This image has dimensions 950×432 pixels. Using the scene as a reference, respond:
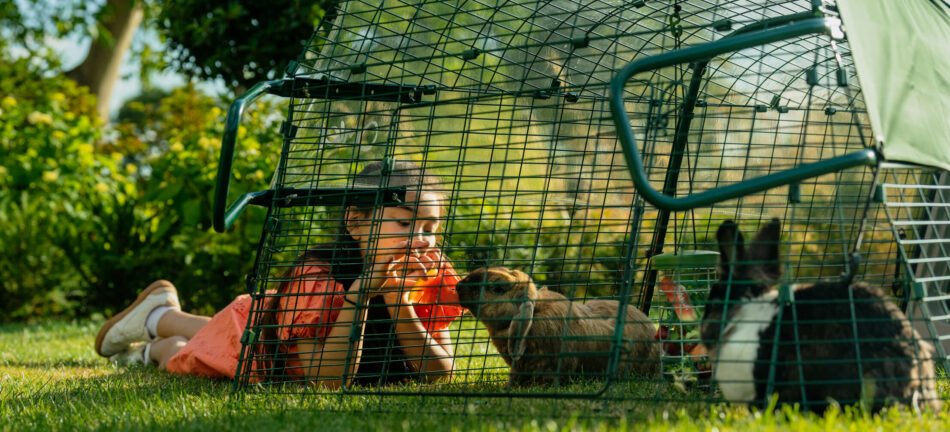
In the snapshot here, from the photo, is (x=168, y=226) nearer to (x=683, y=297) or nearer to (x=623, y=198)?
(x=623, y=198)

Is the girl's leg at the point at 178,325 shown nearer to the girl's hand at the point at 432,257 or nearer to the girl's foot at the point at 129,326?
the girl's foot at the point at 129,326

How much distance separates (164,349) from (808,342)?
128 inches

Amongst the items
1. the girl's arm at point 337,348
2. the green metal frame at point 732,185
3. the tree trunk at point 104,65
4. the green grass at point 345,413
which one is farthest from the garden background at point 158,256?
the tree trunk at point 104,65

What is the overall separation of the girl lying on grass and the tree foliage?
187cm

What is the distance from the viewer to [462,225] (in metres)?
5.98

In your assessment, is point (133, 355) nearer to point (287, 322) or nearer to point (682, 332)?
point (287, 322)

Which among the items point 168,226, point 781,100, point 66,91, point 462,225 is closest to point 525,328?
point 781,100

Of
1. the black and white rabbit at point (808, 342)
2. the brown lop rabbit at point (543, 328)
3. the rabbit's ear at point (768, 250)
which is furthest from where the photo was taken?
the brown lop rabbit at point (543, 328)

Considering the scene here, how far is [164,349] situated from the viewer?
163 inches

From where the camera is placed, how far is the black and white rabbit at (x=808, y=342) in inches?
83.5

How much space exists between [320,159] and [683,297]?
159 centimetres

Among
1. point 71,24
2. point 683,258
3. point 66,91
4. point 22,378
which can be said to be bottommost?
point 22,378

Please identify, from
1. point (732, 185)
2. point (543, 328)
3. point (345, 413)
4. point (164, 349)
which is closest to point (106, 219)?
point (164, 349)

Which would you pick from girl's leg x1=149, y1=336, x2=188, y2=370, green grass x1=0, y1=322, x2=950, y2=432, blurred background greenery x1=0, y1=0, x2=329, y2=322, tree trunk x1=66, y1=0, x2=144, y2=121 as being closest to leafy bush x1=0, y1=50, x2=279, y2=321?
blurred background greenery x1=0, y1=0, x2=329, y2=322
